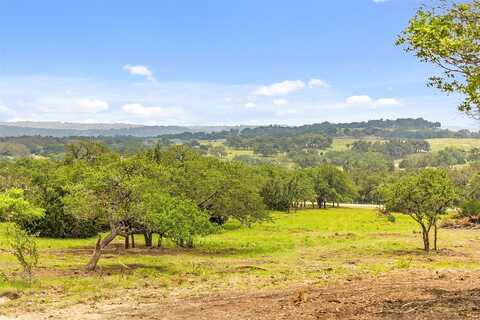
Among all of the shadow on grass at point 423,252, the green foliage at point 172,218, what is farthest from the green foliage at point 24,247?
the shadow on grass at point 423,252

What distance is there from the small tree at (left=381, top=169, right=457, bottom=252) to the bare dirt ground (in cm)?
1784

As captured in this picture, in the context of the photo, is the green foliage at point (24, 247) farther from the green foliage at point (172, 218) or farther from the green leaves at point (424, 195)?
the green leaves at point (424, 195)

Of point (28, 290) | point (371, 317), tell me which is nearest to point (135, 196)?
point (28, 290)

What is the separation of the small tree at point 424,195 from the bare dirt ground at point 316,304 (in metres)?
17.8

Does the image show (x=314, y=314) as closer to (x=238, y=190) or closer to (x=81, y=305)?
(x=81, y=305)

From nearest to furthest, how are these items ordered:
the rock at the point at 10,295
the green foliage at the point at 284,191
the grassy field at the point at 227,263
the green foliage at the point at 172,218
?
the rock at the point at 10,295
the grassy field at the point at 227,263
the green foliage at the point at 172,218
the green foliage at the point at 284,191

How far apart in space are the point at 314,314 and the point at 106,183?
59.6ft

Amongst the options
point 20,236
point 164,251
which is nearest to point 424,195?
point 164,251

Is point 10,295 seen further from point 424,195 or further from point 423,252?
point 423,252

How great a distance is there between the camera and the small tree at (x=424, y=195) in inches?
1547

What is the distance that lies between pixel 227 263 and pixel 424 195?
1794 centimetres

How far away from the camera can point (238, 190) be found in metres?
47.1

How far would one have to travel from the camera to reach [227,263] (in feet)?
112

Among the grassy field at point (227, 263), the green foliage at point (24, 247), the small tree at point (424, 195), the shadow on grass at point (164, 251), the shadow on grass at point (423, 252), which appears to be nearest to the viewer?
the grassy field at point (227, 263)
